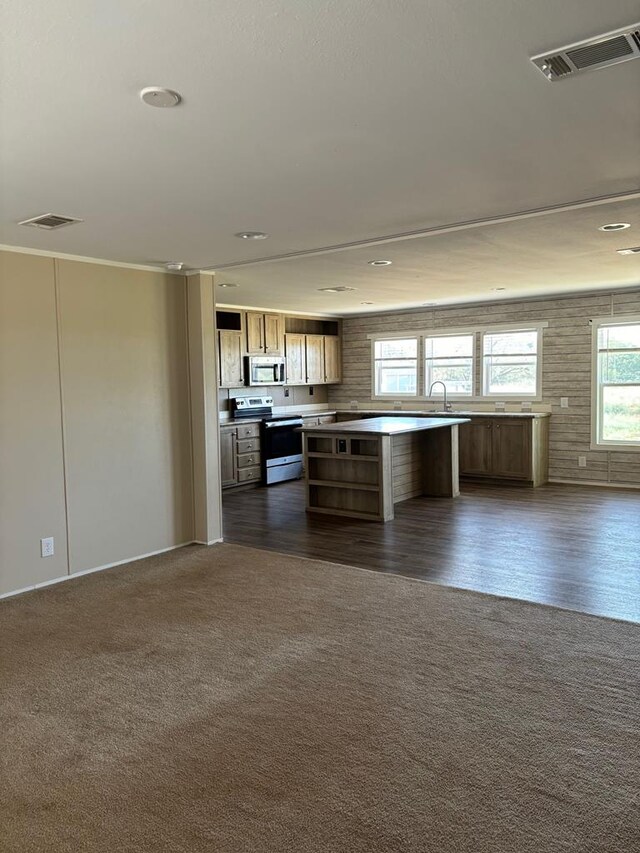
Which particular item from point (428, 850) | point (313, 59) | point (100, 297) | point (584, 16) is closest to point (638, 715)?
point (428, 850)

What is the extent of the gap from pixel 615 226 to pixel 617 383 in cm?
426

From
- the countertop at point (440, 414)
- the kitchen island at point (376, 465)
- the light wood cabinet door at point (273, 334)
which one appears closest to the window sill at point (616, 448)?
the countertop at point (440, 414)

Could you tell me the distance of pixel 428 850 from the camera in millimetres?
1971

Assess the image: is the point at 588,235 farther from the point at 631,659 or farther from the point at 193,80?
the point at 193,80

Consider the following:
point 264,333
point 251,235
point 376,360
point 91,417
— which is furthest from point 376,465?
point 376,360

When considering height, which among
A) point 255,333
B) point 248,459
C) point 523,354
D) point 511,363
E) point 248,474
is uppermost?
point 255,333

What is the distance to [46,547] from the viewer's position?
4594 millimetres

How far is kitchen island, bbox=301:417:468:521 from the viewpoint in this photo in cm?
656

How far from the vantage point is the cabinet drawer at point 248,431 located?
8.36 metres

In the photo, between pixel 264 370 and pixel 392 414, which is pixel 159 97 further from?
pixel 392 414

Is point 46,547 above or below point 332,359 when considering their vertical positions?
below

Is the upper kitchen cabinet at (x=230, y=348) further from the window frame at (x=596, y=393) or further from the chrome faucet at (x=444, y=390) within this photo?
the window frame at (x=596, y=393)

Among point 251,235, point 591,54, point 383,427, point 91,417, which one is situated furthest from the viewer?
point 383,427

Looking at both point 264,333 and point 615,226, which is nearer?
point 615,226
